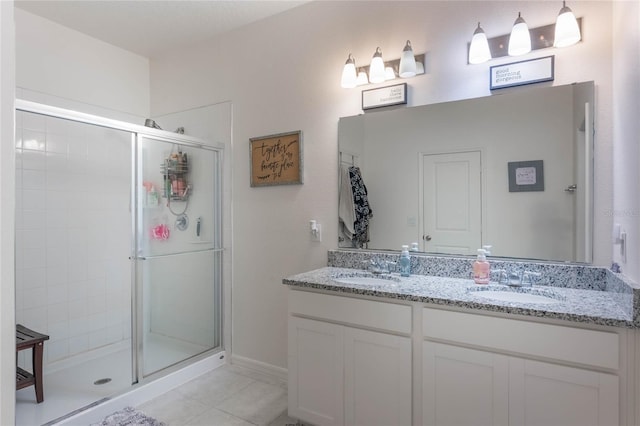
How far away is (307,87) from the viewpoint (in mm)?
2535

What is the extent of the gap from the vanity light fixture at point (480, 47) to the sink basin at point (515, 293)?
46.5 inches

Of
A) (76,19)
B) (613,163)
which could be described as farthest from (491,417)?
(76,19)

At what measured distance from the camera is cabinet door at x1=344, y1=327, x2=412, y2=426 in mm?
1657

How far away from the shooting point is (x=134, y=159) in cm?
243

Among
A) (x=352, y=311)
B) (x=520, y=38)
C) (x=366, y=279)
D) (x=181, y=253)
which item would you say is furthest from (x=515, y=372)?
(x=181, y=253)

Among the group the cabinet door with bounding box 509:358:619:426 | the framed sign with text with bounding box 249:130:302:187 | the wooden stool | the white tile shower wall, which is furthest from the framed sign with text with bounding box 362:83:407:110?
the wooden stool

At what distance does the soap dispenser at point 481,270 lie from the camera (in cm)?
185

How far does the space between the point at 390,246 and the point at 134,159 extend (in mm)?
1789

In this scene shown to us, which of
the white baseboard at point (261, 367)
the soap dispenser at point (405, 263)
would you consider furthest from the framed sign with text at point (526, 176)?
the white baseboard at point (261, 367)

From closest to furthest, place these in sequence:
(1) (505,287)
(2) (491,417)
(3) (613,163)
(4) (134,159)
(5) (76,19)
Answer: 1. (2) (491,417)
2. (3) (613,163)
3. (1) (505,287)
4. (4) (134,159)
5. (5) (76,19)

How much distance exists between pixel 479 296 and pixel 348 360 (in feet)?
2.30

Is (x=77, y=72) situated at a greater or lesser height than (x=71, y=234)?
greater

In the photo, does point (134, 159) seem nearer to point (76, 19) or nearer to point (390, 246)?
point (76, 19)

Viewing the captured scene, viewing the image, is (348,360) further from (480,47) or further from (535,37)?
(535,37)
